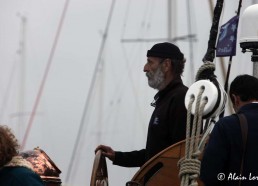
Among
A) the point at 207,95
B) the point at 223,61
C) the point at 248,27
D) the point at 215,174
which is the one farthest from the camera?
the point at 223,61

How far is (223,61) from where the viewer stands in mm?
10664

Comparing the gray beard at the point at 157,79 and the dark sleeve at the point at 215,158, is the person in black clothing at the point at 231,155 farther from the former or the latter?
the gray beard at the point at 157,79

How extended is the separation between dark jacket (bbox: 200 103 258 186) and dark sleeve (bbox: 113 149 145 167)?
1629 mm

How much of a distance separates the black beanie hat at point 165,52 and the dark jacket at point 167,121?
0.77 ft

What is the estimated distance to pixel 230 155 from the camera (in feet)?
13.6

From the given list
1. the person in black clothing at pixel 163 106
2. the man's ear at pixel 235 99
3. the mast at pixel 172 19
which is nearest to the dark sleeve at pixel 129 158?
the person in black clothing at pixel 163 106

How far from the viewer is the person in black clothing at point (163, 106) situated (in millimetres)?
5234

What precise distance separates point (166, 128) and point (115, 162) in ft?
2.16

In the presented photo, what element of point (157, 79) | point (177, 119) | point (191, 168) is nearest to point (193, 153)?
point (191, 168)

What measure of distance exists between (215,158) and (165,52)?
5.33ft

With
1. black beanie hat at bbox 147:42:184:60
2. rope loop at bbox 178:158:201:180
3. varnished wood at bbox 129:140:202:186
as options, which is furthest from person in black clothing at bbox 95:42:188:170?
rope loop at bbox 178:158:201:180

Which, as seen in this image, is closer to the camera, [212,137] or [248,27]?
[212,137]

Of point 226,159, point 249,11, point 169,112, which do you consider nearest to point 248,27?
point 249,11

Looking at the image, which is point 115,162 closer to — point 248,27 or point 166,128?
point 166,128
